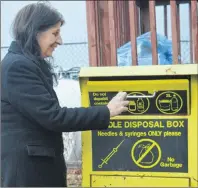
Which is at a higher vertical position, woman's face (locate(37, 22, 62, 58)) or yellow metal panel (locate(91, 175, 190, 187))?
woman's face (locate(37, 22, 62, 58))

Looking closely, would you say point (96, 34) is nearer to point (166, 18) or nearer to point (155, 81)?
point (155, 81)

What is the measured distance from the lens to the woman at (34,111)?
179 cm

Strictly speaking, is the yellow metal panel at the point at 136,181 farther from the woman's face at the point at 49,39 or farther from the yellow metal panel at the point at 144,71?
the woman's face at the point at 49,39

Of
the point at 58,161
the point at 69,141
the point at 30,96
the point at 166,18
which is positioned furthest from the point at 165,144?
the point at 166,18

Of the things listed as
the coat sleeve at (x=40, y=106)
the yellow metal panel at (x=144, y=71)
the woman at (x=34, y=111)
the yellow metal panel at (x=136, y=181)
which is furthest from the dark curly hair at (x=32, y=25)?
the yellow metal panel at (x=136, y=181)

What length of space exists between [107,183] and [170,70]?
64 centimetres

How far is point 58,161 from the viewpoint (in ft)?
6.47

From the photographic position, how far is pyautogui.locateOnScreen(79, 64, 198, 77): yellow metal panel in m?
1.91

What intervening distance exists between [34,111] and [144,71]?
0.56 metres

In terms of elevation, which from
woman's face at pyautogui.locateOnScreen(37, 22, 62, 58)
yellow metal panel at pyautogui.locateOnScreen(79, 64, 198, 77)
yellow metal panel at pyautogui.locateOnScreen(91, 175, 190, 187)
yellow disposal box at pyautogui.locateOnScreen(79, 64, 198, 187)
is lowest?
yellow metal panel at pyautogui.locateOnScreen(91, 175, 190, 187)

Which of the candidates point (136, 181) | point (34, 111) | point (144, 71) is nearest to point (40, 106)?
point (34, 111)

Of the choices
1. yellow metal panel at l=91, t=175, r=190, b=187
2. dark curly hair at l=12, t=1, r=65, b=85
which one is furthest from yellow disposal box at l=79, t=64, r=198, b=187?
dark curly hair at l=12, t=1, r=65, b=85

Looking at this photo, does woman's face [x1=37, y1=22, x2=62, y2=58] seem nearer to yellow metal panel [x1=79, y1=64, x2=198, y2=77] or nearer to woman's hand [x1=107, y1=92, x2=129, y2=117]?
yellow metal panel [x1=79, y1=64, x2=198, y2=77]

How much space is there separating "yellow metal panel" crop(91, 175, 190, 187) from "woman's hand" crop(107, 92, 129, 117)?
0.38 m
